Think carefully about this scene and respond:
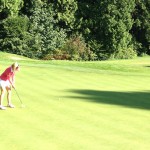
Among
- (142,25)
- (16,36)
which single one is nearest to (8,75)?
(16,36)

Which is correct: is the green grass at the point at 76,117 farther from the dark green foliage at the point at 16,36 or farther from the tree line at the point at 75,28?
the tree line at the point at 75,28

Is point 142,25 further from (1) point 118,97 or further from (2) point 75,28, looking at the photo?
(1) point 118,97


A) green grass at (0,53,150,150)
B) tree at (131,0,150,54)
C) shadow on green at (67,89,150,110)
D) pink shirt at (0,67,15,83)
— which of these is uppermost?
tree at (131,0,150,54)

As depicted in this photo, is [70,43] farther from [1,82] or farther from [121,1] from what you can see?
[1,82]

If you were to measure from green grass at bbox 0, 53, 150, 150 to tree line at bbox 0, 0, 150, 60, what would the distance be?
96.4ft

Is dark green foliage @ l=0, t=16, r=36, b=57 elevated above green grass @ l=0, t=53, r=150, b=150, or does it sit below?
above

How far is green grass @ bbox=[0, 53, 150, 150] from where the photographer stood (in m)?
9.13

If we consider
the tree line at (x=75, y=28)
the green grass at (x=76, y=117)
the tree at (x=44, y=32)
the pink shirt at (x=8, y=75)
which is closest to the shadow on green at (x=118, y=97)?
the green grass at (x=76, y=117)

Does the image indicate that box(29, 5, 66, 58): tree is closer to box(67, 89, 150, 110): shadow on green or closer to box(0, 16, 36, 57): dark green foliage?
box(0, 16, 36, 57): dark green foliage

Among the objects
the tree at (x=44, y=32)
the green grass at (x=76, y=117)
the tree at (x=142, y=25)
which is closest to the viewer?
the green grass at (x=76, y=117)

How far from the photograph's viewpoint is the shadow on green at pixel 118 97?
14.9m

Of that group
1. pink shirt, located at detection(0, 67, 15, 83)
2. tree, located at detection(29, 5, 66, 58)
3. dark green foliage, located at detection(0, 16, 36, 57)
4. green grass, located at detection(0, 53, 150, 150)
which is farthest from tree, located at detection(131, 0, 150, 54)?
pink shirt, located at detection(0, 67, 15, 83)

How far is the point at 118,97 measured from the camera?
16.4 m

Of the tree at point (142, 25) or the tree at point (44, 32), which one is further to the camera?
the tree at point (142, 25)
